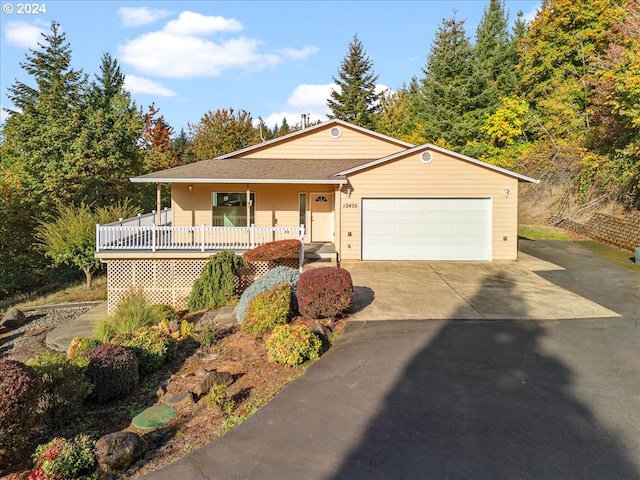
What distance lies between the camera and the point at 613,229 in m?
18.5

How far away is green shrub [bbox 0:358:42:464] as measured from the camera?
170 inches

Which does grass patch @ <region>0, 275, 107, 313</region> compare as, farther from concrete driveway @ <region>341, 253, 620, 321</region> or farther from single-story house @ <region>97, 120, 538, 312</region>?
concrete driveway @ <region>341, 253, 620, 321</region>

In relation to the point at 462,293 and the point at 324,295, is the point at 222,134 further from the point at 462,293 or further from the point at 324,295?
the point at 324,295

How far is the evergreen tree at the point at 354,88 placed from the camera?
A: 4138 centimetres

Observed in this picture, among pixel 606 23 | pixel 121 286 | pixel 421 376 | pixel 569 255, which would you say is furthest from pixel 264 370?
pixel 606 23

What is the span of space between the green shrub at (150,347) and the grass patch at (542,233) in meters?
19.0

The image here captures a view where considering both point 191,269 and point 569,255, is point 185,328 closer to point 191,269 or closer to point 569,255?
point 191,269

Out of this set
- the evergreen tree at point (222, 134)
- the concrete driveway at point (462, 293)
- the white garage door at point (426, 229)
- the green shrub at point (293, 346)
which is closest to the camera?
the green shrub at point (293, 346)

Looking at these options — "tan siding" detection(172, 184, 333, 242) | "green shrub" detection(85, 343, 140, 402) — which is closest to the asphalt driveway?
"green shrub" detection(85, 343, 140, 402)

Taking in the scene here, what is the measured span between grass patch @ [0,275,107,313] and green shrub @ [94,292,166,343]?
7.27 metres

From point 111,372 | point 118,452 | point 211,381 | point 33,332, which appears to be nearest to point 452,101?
point 33,332

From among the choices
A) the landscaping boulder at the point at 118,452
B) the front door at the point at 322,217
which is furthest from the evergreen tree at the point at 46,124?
the landscaping boulder at the point at 118,452

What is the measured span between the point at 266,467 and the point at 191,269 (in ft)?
32.5

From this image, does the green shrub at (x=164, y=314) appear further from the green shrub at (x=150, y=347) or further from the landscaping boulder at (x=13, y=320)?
the landscaping boulder at (x=13, y=320)
